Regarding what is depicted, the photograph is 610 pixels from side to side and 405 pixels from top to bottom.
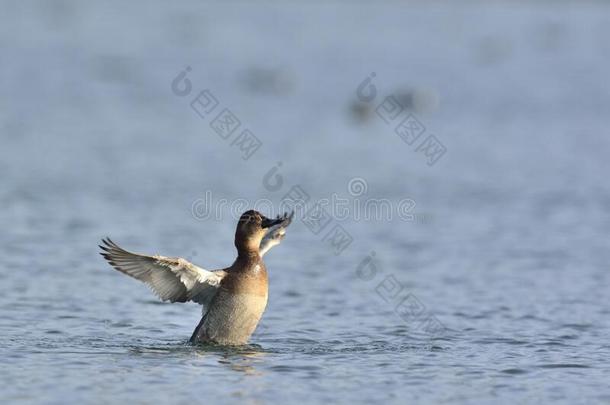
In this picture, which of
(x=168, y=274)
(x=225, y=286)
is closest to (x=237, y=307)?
(x=225, y=286)

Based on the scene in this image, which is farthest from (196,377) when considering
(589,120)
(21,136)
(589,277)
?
(589,120)

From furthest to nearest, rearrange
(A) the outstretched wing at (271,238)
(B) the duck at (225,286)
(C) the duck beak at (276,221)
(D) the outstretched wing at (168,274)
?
1. (A) the outstretched wing at (271,238)
2. (C) the duck beak at (276,221)
3. (B) the duck at (225,286)
4. (D) the outstretched wing at (168,274)

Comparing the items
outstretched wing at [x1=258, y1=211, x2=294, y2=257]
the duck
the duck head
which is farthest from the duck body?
outstretched wing at [x1=258, y1=211, x2=294, y2=257]

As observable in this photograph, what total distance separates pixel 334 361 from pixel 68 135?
56.3 ft

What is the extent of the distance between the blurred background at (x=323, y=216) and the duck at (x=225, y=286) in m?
0.32

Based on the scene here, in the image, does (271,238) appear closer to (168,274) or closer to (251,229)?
(251,229)

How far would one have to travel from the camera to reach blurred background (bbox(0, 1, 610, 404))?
1045cm

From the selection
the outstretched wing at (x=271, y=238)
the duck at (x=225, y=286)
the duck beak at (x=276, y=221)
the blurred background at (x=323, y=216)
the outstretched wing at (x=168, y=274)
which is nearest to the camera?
the blurred background at (x=323, y=216)

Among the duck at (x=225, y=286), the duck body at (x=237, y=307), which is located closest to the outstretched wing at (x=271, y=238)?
the duck at (x=225, y=286)

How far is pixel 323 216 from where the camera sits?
19703mm

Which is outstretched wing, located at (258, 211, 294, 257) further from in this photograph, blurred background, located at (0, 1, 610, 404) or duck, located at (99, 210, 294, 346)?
blurred background, located at (0, 1, 610, 404)

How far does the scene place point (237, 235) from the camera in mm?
11656

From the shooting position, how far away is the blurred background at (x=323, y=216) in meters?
10.5

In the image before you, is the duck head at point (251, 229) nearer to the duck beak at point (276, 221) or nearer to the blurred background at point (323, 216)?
the duck beak at point (276, 221)
